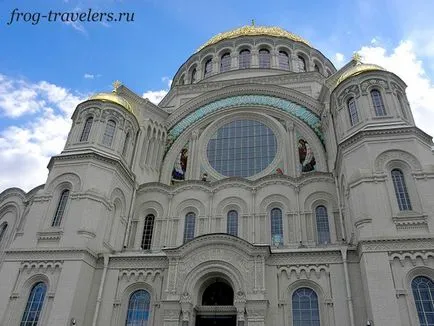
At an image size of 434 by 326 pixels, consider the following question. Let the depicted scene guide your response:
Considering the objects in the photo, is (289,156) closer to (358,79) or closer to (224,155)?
(224,155)

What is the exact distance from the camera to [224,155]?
89.7 feet

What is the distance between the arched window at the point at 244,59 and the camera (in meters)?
37.7

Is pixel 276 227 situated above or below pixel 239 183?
below

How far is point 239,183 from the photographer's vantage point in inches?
938

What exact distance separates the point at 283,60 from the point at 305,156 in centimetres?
1565

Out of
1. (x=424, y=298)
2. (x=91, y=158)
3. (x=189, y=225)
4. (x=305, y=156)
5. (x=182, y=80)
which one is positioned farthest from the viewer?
(x=182, y=80)

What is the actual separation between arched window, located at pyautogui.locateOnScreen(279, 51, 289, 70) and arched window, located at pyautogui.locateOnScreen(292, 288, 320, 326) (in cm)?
2396

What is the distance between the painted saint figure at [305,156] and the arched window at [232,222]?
5474 mm

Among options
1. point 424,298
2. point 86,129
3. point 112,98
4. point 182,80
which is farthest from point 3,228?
point 424,298

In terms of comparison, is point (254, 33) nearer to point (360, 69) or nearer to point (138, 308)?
point (360, 69)

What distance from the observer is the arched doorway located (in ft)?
61.1

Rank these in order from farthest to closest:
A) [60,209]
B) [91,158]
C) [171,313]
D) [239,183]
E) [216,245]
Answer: [239,183] < [91,158] < [60,209] < [216,245] < [171,313]

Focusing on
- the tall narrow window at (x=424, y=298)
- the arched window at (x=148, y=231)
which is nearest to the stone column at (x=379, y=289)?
the tall narrow window at (x=424, y=298)

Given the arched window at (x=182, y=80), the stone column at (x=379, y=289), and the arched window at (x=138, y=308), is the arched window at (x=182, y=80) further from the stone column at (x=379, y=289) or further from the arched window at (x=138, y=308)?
the stone column at (x=379, y=289)
